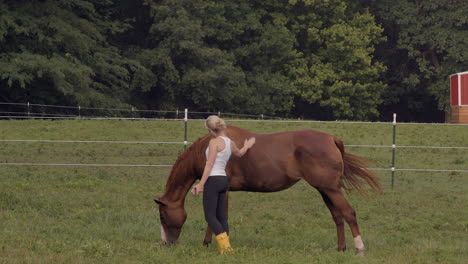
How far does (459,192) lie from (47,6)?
24.4 m

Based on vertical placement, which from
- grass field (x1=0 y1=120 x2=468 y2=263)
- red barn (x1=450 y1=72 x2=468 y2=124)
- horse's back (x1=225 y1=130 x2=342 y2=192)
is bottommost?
grass field (x1=0 y1=120 x2=468 y2=263)

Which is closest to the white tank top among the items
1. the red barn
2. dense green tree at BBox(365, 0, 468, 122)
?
the red barn

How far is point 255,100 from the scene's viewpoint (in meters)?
42.2

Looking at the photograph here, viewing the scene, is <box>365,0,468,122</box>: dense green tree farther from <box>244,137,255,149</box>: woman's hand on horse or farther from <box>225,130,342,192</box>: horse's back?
<box>244,137,255,149</box>: woman's hand on horse

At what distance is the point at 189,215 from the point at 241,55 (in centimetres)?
3129

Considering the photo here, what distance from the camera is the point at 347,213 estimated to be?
9398 millimetres

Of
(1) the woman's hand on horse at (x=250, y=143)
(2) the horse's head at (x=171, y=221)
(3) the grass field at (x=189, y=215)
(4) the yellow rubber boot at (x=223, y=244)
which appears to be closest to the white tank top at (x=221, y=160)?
(1) the woman's hand on horse at (x=250, y=143)

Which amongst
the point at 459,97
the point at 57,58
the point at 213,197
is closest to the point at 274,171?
the point at 213,197

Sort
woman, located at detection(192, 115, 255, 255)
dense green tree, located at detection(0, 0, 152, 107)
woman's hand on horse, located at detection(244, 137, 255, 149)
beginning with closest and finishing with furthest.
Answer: woman, located at detection(192, 115, 255, 255) < woman's hand on horse, located at detection(244, 137, 255, 149) < dense green tree, located at detection(0, 0, 152, 107)

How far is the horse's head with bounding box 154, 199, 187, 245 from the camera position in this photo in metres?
9.58

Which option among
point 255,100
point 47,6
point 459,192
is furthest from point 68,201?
point 255,100

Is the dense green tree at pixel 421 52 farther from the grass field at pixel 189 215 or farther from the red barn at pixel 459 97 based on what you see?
the grass field at pixel 189 215

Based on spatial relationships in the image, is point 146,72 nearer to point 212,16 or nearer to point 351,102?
point 212,16

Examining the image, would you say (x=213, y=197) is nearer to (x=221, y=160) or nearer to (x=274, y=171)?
(x=221, y=160)
